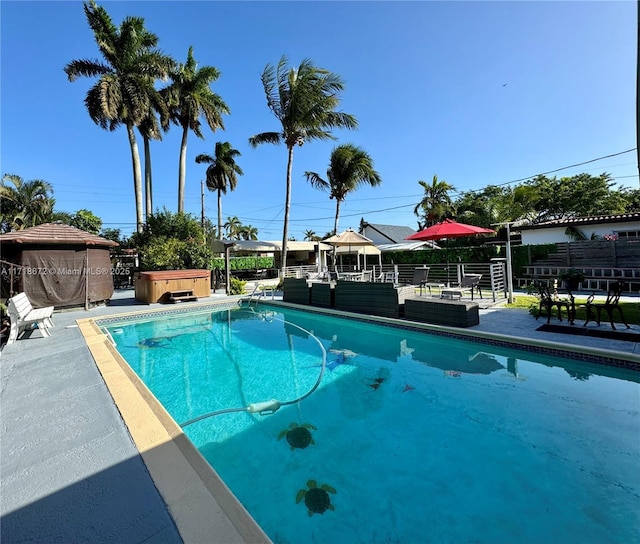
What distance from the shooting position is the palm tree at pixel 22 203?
1017 inches

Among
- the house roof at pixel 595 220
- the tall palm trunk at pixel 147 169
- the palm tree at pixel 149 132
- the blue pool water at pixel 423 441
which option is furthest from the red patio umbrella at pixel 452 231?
the tall palm trunk at pixel 147 169

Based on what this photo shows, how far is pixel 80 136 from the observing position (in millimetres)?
20844

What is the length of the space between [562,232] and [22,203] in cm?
4053

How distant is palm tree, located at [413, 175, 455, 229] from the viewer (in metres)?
27.2

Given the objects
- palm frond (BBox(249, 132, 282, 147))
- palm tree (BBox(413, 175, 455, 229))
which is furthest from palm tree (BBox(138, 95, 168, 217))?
palm tree (BBox(413, 175, 455, 229))

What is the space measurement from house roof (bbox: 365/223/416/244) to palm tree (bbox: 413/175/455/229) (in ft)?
10.0

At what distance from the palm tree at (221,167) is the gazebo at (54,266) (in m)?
15.2

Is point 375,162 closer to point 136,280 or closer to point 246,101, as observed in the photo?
point 246,101

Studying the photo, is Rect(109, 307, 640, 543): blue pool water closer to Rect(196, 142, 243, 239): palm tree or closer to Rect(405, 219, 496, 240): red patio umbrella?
Rect(405, 219, 496, 240): red patio umbrella

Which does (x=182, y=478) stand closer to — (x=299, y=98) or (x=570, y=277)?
(x=570, y=277)

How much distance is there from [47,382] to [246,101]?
17335 mm

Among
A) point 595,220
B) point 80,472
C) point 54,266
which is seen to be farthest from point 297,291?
point 595,220

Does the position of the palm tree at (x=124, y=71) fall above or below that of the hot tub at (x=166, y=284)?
above

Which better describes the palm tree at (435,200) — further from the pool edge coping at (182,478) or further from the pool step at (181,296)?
the pool edge coping at (182,478)
